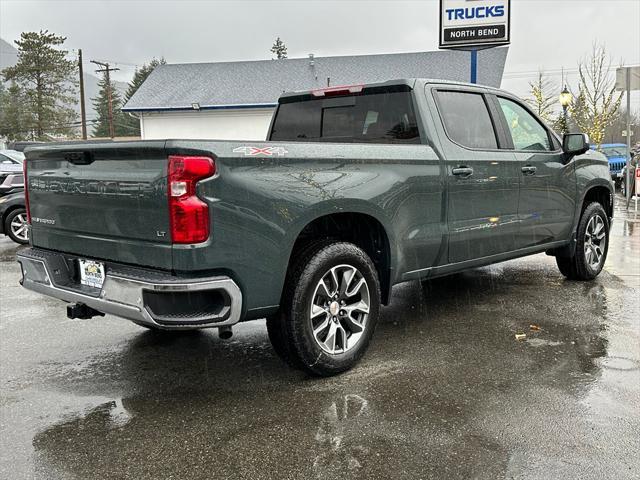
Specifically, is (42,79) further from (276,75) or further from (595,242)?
(595,242)

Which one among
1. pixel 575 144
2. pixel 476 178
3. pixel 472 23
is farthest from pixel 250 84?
pixel 476 178

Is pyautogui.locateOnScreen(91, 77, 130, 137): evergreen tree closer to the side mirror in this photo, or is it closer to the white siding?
the white siding

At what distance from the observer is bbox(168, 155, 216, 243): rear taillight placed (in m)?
3.11

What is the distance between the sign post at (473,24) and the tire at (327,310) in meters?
8.71

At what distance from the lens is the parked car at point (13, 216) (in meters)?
10.4

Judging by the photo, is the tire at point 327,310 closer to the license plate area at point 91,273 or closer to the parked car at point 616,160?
the license plate area at point 91,273

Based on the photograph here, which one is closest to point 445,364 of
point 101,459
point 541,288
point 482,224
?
point 482,224

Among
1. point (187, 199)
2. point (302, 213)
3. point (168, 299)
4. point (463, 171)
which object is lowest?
point (168, 299)

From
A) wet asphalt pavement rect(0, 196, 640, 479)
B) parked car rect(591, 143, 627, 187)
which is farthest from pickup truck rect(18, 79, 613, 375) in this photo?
parked car rect(591, 143, 627, 187)

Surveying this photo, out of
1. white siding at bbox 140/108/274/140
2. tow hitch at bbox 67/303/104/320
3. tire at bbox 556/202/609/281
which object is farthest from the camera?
white siding at bbox 140/108/274/140

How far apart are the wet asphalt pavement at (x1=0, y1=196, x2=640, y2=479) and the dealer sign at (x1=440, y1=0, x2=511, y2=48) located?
302 inches

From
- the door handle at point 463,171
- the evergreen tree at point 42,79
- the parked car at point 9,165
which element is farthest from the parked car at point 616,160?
the evergreen tree at point 42,79

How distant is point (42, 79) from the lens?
54.4 m

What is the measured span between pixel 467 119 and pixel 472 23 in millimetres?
7729
